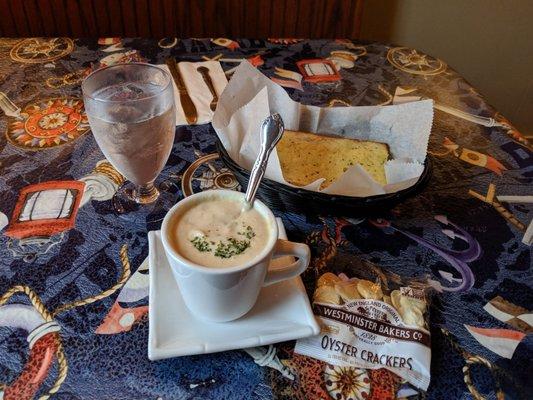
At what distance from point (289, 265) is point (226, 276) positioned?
0.35ft

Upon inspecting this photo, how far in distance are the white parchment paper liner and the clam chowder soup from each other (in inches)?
5.4

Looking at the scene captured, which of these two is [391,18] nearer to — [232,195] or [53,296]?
[232,195]

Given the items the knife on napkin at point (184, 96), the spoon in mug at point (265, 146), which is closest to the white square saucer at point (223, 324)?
the spoon in mug at point (265, 146)

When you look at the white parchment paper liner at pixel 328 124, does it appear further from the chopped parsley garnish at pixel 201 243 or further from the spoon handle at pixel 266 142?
the chopped parsley garnish at pixel 201 243

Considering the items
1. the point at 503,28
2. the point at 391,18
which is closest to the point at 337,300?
the point at 391,18

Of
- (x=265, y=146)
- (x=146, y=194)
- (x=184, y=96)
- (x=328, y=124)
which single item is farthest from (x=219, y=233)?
(x=184, y=96)

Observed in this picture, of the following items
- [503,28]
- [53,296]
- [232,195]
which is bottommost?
[503,28]

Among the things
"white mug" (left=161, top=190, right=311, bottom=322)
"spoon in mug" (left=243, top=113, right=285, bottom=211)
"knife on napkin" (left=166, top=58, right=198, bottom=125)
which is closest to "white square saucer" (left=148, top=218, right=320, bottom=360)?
"white mug" (left=161, top=190, right=311, bottom=322)

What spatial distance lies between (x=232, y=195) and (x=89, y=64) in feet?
2.07

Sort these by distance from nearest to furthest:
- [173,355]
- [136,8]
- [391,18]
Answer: [173,355], [136,8], [391,18]

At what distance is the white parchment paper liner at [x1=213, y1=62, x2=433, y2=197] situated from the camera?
2.13 feet

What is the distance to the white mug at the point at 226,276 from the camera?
454 mm

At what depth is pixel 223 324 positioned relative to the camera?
506 millimetres

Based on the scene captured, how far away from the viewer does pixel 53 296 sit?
21.6 inches
